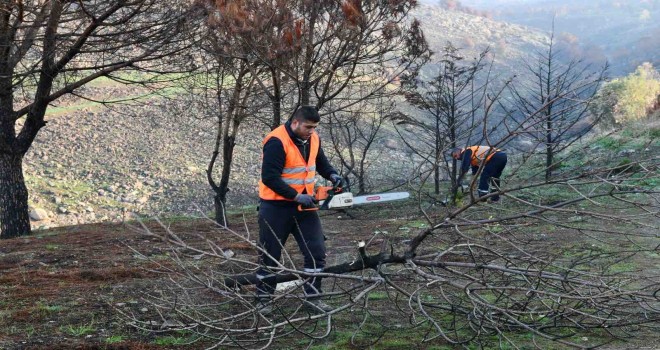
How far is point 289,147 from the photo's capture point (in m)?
5.82

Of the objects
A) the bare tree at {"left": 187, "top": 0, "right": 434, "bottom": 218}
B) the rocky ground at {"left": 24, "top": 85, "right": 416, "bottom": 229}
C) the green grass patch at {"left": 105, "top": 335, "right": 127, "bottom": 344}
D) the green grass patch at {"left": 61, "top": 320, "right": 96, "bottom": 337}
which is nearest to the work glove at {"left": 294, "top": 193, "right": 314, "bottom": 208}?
the green grass patch at {"left": 105, "top": 335, "right": 127, "bottom": 344}

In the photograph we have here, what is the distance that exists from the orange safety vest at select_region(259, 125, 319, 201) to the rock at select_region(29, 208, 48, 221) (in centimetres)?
2570

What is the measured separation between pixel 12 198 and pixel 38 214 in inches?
702

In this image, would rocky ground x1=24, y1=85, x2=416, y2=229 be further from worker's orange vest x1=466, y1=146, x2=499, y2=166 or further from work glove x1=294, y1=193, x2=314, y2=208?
work glove x1=294, y1=193, x2=314, y2=208

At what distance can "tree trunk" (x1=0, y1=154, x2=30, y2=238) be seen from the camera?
1258 cm

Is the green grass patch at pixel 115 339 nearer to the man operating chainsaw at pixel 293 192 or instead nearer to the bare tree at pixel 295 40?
the man operating chainsaw at pixel 293 192

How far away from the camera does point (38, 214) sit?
29547mm

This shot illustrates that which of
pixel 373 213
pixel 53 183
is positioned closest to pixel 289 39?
pixel 373 213

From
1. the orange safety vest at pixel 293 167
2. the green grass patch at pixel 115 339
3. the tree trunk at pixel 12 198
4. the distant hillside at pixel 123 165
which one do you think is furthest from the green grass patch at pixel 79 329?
the distant hillside at pixel 123 165

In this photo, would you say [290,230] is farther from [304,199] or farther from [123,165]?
[123,165]

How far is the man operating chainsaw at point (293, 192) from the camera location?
5770mm

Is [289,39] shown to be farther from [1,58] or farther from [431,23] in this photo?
[431,23]

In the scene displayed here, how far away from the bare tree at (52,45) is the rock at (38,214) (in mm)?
17287

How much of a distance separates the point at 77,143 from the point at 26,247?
30.5 m
